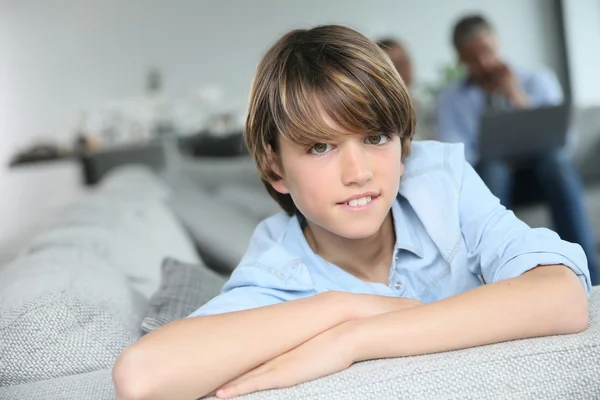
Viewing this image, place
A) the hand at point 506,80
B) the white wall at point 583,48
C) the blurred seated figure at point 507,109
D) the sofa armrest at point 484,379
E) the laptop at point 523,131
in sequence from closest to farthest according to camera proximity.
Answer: the sofa armrest at point 484,379, the laptop at point 523,131, the blurred seated figure at point 507,109, the hand at point 506,80, the white wall at point 583,48

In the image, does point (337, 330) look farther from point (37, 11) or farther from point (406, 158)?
point (37, 11)

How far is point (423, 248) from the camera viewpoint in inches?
53.5

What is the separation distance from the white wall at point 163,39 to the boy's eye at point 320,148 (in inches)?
207

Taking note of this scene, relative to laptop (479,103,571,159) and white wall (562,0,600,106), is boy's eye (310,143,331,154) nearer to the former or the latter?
laptop (479,103,571,159)

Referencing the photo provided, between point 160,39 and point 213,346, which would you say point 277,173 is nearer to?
point 213,346

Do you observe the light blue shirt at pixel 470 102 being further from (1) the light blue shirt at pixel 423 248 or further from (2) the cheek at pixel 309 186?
(2) the cheek at pixel 309 186

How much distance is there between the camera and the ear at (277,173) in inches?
53.9

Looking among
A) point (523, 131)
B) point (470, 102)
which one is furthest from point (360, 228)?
point (470, 102)

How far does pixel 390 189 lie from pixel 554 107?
2128 millimetres

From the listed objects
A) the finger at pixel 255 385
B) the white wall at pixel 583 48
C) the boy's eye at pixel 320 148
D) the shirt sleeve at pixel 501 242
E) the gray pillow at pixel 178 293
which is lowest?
the white wall at pixel 583 48

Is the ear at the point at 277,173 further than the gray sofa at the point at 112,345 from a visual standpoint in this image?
Yes

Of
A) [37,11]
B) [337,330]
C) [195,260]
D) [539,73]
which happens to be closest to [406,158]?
[337,330]

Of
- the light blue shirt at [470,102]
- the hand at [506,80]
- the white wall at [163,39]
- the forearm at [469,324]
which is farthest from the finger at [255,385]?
the white wall at [163,39]

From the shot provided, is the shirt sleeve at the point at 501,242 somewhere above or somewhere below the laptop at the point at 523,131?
above
